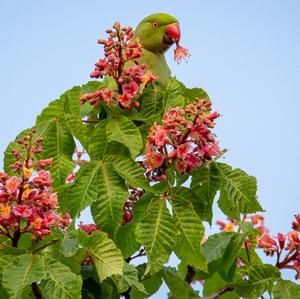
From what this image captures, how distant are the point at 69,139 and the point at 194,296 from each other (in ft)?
3.78

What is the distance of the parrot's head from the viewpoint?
456 centimetres

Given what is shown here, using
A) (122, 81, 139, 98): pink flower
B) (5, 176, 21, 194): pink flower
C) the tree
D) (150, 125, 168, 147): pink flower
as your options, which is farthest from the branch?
(5, 176, 21, 194): pink flower

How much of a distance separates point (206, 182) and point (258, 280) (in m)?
0.63

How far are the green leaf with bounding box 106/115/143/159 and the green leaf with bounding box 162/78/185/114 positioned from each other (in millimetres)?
309

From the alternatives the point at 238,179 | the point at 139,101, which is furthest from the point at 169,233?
the point at 139,101

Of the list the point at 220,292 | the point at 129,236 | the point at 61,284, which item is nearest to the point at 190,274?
the point at 220,292

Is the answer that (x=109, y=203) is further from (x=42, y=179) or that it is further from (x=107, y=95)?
(x=107, y=95)

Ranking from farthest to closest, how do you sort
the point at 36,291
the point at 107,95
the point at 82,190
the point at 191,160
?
the point at 107,95 < the point at 191,160 < the point at 82,190 < the point at 36,291

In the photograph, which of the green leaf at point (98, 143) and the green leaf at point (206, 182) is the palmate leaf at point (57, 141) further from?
the green leaf at point (206, 182)

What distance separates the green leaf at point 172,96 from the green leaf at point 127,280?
0.93 metres

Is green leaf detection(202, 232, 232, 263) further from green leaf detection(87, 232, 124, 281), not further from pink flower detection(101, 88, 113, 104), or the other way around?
pink flower detection(101, 88, 113, 104)

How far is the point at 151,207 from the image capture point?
10.4ft

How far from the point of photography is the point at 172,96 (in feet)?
12.2

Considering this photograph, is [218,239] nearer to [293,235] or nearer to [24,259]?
[293,235]
